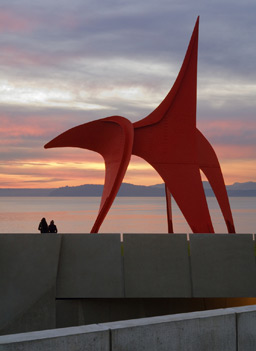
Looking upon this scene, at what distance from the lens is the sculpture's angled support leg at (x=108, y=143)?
44.1 ft

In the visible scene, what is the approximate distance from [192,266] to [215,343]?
534 centimetres

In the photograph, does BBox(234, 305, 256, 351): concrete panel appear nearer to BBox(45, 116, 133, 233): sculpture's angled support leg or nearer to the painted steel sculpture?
BBox(45, 116, 133, 233): sculpture's angled support leg

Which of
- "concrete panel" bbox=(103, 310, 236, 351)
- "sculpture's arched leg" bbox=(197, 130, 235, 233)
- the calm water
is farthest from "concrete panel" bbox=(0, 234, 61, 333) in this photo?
the calm water

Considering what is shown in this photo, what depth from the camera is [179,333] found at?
12.6 feet

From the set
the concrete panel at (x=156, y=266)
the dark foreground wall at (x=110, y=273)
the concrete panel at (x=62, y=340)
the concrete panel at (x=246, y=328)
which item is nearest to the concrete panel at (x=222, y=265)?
the dark foreground wall at (x=110, y=273)

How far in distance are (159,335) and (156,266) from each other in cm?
553

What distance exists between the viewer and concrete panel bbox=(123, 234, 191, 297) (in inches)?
362

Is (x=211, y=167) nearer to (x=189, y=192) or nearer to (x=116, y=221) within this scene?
(x=189, y=192)

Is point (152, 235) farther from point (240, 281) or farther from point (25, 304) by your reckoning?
point (25, 304)

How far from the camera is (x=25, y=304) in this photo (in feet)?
29.5

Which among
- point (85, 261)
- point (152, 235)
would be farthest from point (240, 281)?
point (85, 261)

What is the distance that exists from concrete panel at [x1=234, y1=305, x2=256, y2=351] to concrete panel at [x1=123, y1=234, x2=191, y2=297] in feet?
16.9

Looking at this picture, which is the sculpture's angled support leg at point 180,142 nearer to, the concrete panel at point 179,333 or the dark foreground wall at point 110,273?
the dark foreground wall at point 110,273

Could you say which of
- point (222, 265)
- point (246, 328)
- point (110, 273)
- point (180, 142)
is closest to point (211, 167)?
point (180, 142)
